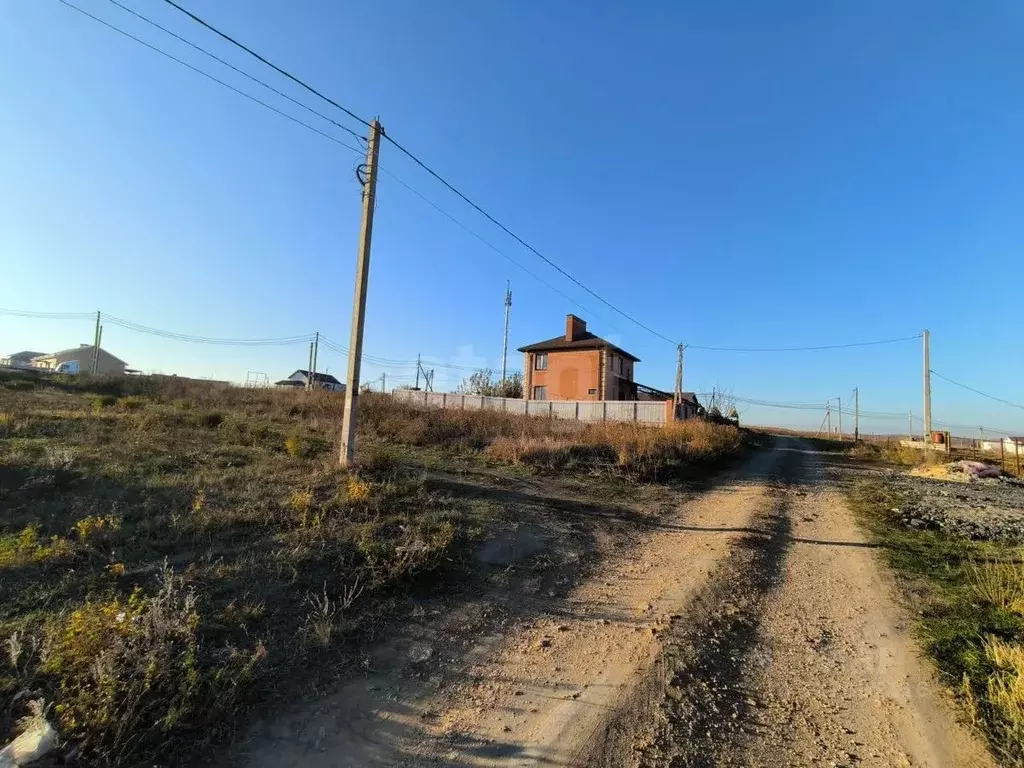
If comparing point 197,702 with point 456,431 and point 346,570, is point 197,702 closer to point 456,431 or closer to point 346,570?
point 346,570

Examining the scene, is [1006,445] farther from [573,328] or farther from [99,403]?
[99,403]

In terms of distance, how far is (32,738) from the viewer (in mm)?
2332

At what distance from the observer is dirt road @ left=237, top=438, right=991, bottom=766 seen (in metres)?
2.91

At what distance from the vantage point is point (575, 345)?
146ft

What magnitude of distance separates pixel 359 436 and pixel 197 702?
12.9 metres

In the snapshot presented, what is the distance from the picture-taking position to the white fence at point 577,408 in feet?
102

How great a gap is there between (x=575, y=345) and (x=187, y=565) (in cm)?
4111

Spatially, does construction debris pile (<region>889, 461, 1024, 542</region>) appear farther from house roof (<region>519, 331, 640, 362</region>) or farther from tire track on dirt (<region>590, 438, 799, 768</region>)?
house roof (<region>519, 331, 640, 362</region>)

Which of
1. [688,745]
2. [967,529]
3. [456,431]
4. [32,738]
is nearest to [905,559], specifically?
[967,529]

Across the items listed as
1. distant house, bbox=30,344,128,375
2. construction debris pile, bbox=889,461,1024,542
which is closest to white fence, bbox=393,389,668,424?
construction debris pile, bbox=889,461,1024,542

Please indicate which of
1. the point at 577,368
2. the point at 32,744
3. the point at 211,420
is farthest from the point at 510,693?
the point at 577,368

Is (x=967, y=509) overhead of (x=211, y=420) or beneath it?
beneath

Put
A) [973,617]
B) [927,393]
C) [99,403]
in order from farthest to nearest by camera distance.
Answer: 1. [927,393]
2. [99,403]
3. [973,617]

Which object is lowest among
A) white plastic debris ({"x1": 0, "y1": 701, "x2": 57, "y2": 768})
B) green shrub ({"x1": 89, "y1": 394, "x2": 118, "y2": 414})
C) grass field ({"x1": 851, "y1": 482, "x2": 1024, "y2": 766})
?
grass field ({"x1": 851, "y1": 482, "x2": 1024, "y2": 766})
